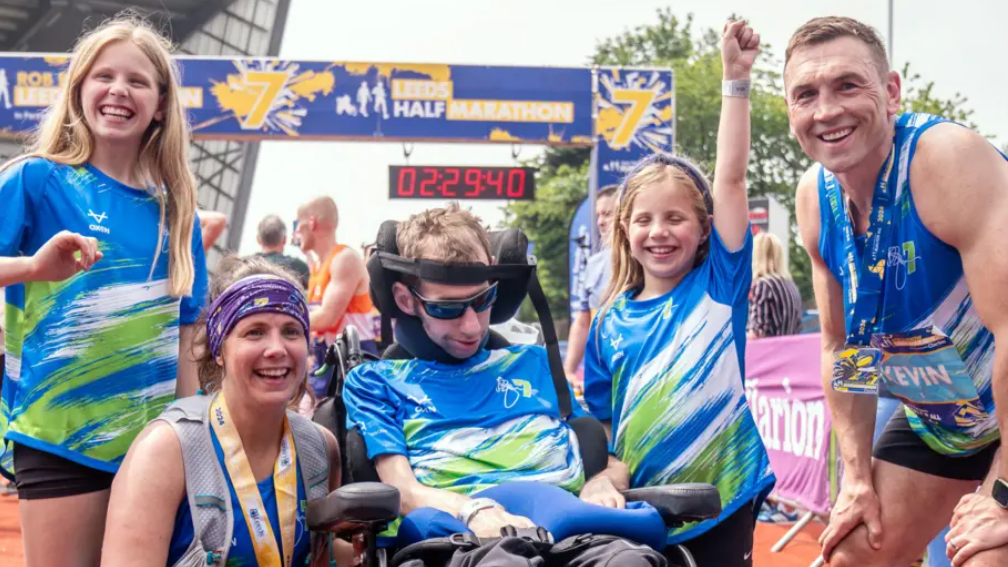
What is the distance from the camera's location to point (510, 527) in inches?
97.0

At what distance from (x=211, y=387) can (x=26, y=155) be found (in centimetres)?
86

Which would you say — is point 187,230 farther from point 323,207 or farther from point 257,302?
point 323,207

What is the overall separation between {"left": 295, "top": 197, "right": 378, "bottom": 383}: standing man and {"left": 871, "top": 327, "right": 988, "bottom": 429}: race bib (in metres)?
3.77

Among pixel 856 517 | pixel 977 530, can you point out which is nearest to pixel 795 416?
pixel 856 517

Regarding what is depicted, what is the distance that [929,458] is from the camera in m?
3.20

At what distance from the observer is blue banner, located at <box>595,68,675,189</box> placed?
15023 mm

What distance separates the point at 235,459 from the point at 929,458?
6.85 feet

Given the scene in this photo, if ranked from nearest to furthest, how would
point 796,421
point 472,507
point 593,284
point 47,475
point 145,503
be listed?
point 145,503
point 472,507
point 47,475
point 796,421
point 593,284

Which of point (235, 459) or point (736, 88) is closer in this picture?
point (235, 459)

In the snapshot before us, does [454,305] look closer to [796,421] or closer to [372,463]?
[372,463]

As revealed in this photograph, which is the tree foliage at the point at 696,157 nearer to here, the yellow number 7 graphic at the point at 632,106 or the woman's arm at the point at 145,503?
the yellow number 7 graphic at the point at 632,106

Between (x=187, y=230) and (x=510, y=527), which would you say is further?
(x=187, y=230)

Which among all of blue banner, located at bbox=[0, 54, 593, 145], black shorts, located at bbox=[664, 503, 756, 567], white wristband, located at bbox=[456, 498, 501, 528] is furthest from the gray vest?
blue banner, located at bbox=[0, 54, 593, 145]

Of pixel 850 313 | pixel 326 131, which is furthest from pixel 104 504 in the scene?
pixel 326 131
